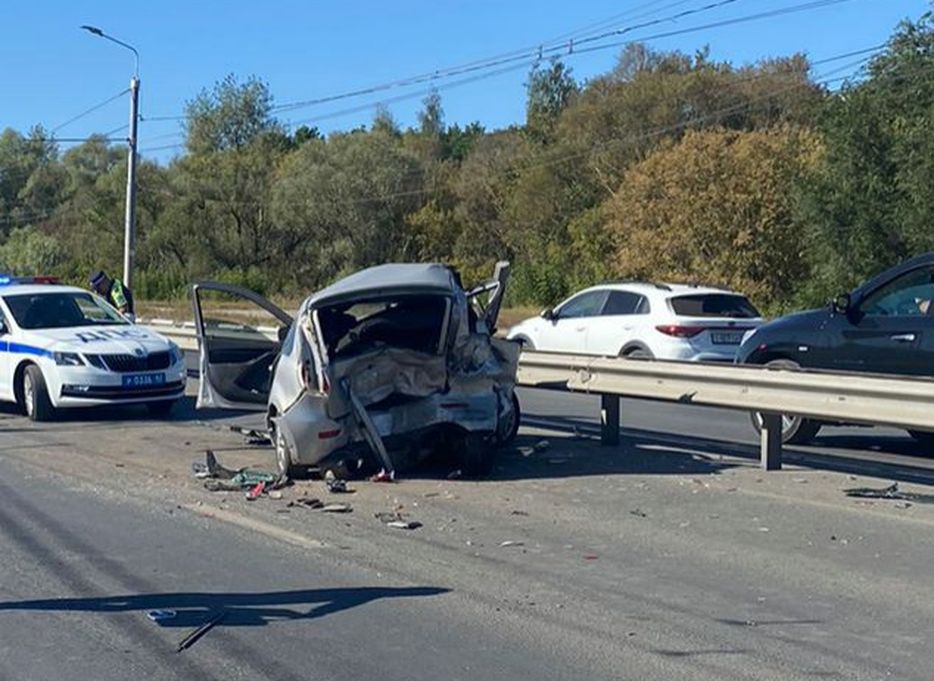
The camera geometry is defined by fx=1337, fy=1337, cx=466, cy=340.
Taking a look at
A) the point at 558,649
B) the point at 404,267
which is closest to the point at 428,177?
the point at 404,267

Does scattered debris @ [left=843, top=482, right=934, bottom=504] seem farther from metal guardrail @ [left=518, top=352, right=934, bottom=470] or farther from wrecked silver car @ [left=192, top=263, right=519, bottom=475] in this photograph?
wrecked silver car @ [left=192, top=263, right=519, bottom=475]

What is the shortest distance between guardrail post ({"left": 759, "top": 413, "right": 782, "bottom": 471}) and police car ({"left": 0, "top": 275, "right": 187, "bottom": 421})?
7.20 metres

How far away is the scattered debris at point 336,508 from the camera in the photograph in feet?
30.8

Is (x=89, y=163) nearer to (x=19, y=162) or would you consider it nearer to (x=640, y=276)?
(x=19, y=162)

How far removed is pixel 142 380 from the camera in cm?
1495

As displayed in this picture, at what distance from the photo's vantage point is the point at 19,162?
102 meters

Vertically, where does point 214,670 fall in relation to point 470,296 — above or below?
below

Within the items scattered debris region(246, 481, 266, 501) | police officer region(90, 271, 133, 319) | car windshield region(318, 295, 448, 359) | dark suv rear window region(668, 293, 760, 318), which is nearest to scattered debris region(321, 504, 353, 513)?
scattered debris region(246, 481, 266, 501)

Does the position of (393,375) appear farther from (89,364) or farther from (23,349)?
(23,349)

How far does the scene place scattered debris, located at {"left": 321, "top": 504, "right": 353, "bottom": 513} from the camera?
30.8ft

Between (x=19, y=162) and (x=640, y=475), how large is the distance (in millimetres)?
98892

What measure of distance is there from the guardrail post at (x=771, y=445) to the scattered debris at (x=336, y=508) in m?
3.56

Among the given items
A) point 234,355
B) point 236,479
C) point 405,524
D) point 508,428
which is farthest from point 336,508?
point 234,355

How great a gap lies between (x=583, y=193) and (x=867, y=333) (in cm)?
5296
